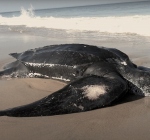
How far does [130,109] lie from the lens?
322cm

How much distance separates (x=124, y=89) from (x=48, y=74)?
5.00 ft

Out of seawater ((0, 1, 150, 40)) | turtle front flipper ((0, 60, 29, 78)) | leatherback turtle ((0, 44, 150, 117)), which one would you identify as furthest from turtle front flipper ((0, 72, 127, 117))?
seawater ((0, 1, 150, 40))

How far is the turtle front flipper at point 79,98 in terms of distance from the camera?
2.96 m

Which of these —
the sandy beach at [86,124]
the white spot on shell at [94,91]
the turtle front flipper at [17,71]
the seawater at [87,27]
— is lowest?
the sandy beach at [86,124]

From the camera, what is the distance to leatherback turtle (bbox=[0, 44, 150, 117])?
3.05m

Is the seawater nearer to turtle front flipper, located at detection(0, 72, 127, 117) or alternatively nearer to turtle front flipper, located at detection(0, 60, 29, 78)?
turtle front flipper, located at detection(0, 60, 29, 78)

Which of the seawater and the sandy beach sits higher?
the seawater

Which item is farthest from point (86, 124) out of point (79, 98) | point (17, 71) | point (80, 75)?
point (17, 71)

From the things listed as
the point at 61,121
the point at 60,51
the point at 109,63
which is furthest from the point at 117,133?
the point at 60,51

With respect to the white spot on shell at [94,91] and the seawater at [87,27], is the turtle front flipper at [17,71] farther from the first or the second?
the seawater at [87,27]

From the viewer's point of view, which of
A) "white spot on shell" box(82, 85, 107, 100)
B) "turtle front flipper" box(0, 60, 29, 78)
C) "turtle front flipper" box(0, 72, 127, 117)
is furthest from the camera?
"turtle front flipper" box(0, 60, 29, 78)

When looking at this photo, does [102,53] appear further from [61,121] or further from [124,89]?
[61,121]

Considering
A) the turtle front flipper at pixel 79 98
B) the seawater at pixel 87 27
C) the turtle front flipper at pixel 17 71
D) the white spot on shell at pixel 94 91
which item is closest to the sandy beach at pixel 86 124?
the turtle front flipper at pixel 79 98

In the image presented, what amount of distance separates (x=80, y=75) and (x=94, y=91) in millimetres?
783
